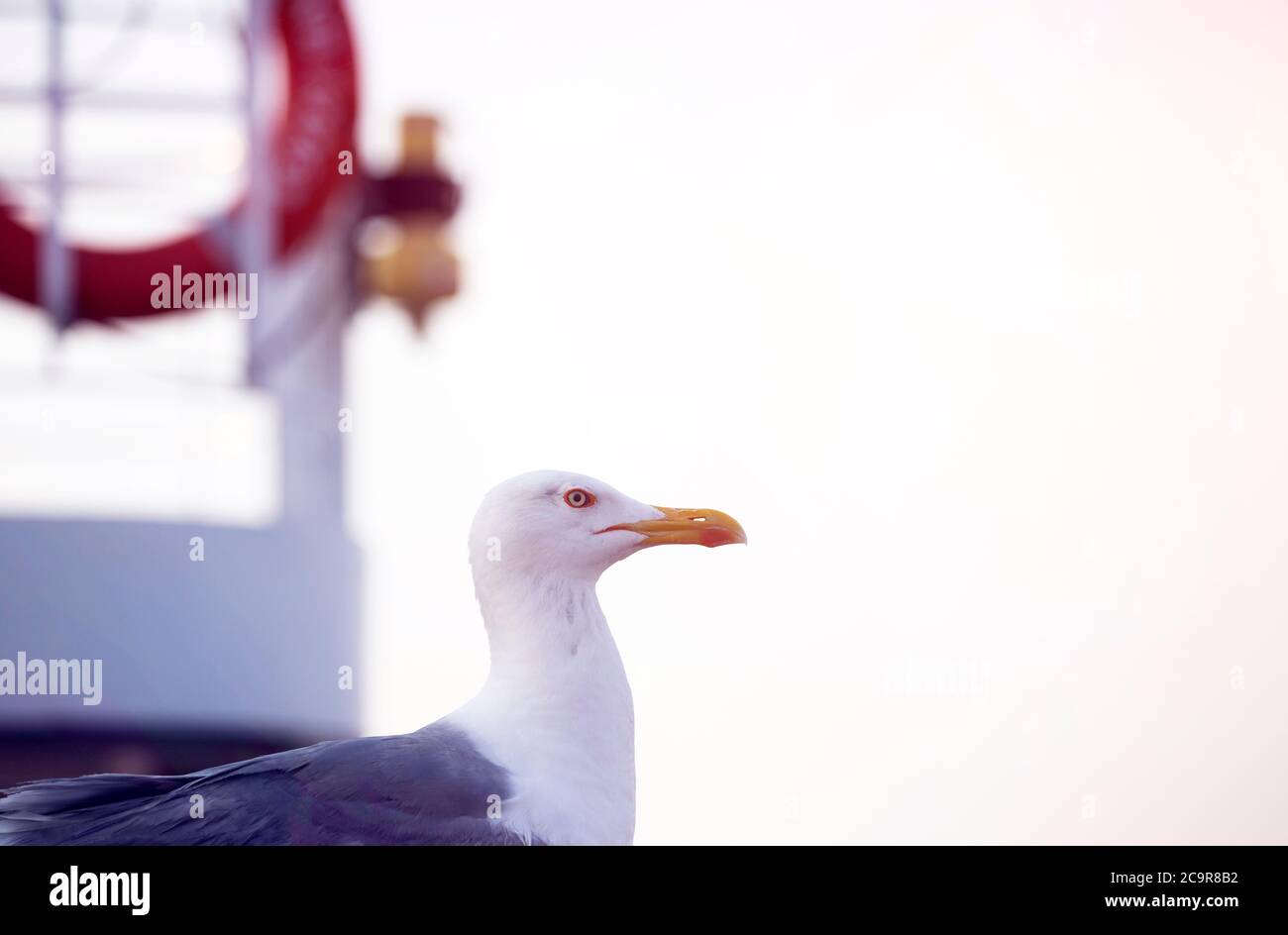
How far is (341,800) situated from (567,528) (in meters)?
0.46

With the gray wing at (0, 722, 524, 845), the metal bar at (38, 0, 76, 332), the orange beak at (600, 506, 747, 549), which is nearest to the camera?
the gray wing at (0, 722, 524, 845)

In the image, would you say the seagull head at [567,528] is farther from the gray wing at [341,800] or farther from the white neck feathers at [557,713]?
the gray wing at [341,800]

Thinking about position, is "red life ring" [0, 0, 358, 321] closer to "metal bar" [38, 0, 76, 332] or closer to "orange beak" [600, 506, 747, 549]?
"metal bar" [38, 0, 76, 332]

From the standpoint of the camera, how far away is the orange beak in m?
2.14

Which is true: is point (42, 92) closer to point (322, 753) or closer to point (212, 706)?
point (212, 706)

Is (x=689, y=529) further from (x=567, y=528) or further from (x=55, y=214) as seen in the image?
(x=55, y=214)

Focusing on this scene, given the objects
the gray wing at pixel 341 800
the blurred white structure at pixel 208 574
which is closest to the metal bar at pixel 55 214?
the blurred white structure at pixel 208 574

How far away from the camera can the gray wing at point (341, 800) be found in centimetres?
194

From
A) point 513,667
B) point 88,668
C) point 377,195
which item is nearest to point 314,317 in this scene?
point 377,195

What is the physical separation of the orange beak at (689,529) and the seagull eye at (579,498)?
0.04 m

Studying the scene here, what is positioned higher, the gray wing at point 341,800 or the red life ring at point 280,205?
the red life ring at point 280,205

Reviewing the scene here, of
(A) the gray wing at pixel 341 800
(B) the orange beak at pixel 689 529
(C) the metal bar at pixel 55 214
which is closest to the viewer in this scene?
(A) the gray wing at pixel 341 800

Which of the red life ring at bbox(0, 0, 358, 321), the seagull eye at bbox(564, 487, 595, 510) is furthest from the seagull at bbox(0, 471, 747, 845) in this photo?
the red life ring at bbox(0, 0, 358, 321)
